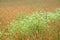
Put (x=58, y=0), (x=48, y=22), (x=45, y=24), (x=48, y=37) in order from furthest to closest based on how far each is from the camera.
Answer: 1. (x=58, y=0)
2. (x=48, y=22)
3. (x=45, y=24)
4. (x=48, y=37)

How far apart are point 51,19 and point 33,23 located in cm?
73

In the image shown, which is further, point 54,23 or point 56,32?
point 54,23

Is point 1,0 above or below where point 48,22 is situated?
below

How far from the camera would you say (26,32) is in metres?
5.27

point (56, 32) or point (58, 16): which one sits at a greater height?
point (58, 16)

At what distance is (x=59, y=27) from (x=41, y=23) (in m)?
0.51

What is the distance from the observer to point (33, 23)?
535 centimetres

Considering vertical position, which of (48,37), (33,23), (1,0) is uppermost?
(33,23)

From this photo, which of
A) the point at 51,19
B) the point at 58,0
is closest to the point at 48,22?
the point at 51,19

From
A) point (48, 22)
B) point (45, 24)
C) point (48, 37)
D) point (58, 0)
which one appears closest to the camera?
point (48, 37)

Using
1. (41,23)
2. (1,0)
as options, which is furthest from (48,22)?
(1,0)

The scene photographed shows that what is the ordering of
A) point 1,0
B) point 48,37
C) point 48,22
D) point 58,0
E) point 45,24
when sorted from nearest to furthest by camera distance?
point 48,37
point 45,24
point 48,22
point 58,0
point 1,0

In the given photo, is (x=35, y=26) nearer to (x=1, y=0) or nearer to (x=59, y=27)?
(x=59, y=27)

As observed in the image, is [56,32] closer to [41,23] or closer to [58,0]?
[41,23]
